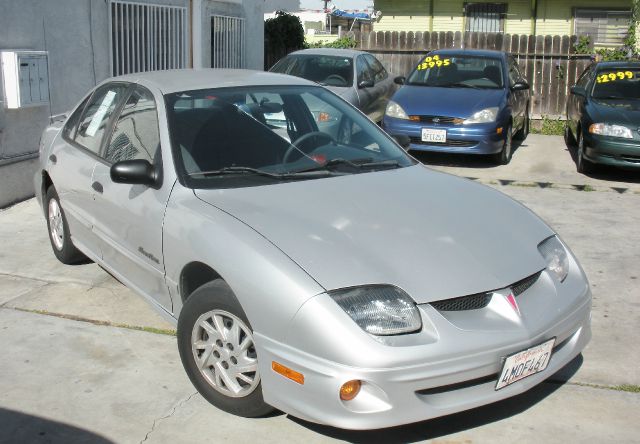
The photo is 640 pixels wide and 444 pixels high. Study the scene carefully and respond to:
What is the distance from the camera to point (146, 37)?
10.1 m

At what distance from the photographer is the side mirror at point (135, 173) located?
426 centimetres

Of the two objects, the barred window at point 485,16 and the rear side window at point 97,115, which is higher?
the barred window at point 485,16

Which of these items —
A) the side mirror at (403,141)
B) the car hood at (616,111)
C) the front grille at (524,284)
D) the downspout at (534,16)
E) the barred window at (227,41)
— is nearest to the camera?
the front grille at (524,284)

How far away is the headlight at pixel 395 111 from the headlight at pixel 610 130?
2.33m

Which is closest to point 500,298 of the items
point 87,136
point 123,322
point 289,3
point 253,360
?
point 253,360

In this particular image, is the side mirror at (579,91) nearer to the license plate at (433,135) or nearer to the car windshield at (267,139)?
the license plate at (433,135)

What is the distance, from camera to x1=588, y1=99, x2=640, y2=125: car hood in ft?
31.3

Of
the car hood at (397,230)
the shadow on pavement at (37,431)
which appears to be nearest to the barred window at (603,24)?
the car hood at (397,230)

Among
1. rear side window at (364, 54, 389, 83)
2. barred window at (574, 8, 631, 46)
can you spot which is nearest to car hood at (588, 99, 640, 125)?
rear side window at (364, 54, 389, 83)

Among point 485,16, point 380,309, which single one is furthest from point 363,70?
point 485,16

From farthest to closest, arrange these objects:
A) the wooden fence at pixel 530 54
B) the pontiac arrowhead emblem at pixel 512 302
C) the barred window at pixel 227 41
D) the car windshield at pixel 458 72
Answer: the wooden fence at pixel 530 54, the barred window at pixel 227 41, the car windshield at pixel 458 72, the pontiac arrowhead emblem at pixel 512 302

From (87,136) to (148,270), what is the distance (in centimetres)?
148

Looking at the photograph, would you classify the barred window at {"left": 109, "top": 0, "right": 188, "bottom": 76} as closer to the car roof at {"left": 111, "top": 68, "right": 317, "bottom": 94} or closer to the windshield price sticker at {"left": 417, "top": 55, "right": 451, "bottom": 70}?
the windshield price sticker at {"left": 417, "top": 55, "right": 451, "bottom": 70}

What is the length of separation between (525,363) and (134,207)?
2.27 metres
